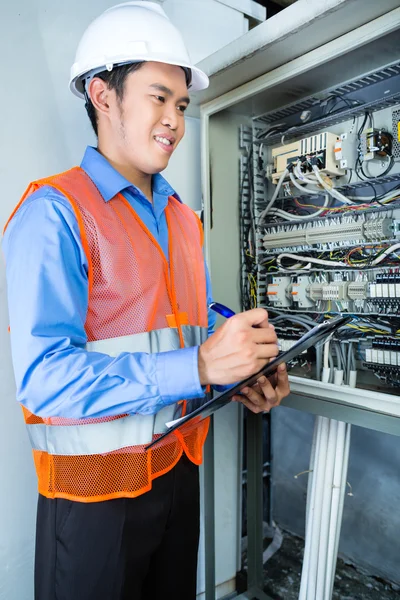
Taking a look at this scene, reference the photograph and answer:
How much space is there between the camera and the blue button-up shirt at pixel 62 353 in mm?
785

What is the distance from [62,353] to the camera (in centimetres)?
79

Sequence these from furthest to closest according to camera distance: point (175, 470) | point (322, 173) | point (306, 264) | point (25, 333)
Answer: point (306, 264) < point (322, 173) < point (175, 470) < point (25, 333)

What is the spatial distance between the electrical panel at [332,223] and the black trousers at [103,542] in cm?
65

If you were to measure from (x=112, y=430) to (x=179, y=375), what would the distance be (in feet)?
Answer: 0.82

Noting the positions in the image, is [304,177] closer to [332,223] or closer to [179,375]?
[332,223]

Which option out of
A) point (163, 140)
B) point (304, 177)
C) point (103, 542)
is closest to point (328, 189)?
point (304, 177)

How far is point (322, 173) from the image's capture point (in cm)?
A: 149

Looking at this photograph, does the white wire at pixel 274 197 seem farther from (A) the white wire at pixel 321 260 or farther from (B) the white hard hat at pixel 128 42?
(B) the white hard hat at pixel 128 42

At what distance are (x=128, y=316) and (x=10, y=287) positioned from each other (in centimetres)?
23

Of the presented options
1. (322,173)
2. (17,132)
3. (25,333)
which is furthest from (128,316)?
(322,173)

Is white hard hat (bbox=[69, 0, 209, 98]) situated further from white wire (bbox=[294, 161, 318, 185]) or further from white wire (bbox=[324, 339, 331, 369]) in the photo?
white wire (bbox=[324, 339, 331, 369])

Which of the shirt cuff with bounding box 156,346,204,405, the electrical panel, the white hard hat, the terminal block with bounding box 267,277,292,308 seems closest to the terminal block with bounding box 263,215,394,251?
the electrical panel

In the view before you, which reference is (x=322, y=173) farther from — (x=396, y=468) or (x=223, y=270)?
(x=396, y=468)

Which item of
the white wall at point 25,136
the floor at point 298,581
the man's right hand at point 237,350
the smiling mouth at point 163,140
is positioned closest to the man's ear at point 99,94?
the smiling mouth at point 163,140
